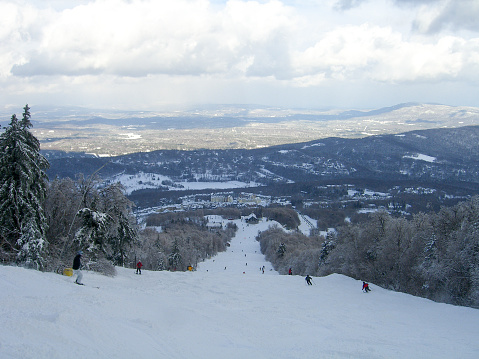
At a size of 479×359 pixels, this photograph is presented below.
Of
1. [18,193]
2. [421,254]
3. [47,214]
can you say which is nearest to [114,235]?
[47,214]

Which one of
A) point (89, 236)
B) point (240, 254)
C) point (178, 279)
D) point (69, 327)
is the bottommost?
point (240, 254)

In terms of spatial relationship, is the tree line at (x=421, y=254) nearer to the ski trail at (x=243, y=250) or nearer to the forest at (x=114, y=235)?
the forest at (x=114, y=235)

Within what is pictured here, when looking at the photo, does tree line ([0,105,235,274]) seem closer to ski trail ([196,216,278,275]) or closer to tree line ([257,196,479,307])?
tree line ([257,196,479,307])

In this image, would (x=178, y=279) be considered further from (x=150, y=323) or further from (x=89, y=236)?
(x=150, y=323)

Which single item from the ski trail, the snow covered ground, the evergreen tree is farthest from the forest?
the ski trail

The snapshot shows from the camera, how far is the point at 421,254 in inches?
999

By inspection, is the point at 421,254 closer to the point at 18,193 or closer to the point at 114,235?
the point at 114,235

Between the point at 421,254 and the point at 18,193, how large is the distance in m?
26.0

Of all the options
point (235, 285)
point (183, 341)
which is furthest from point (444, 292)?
point (183, 341)

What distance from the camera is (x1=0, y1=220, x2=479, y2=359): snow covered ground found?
24.6ft

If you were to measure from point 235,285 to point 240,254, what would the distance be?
58.0m

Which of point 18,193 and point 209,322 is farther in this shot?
point 18,193

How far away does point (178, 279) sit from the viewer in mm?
20625

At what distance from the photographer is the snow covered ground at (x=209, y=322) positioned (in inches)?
296
